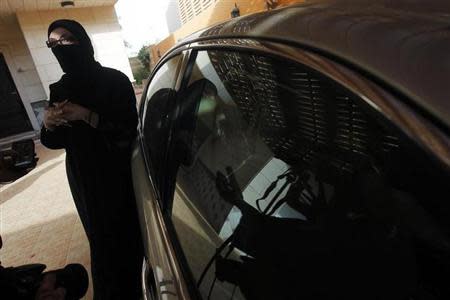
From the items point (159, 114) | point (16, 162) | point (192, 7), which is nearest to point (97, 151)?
point (159, 114)

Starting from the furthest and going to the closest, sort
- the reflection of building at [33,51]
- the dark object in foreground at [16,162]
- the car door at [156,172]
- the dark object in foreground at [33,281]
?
the reflection of building at [33,51] < the dark object in foreground at [16,162] < the dark object in foreground at [33,281] < the car door at [156,172]

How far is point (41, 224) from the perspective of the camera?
12.6 ft

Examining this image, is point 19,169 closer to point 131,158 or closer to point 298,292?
point 131,158

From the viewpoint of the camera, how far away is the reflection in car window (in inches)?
17.6

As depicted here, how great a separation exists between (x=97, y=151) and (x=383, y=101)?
1.85 metres

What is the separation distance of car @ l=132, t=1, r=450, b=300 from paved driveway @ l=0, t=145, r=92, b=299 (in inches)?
82.5

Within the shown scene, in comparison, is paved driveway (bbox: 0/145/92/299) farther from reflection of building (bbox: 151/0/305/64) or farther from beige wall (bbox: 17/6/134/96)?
beige wall (bbox: 17/6/134/96)

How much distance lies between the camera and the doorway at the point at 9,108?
10.5m

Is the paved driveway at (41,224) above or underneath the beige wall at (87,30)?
underneath

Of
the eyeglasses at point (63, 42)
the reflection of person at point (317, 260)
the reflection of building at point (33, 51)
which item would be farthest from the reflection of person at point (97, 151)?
the reflection of building at point (33, 51)

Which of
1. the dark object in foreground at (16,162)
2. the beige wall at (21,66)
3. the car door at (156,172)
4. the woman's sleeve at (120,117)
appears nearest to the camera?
the car door at (156,172)

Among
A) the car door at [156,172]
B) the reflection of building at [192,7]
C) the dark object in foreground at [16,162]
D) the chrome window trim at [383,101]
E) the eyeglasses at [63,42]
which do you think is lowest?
the dark object in foreground at [16,162]

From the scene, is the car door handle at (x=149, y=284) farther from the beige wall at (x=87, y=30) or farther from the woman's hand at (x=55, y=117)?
the beige wall at (x=87, y=30)

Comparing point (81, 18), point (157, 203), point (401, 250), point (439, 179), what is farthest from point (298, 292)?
point (81, 18)
